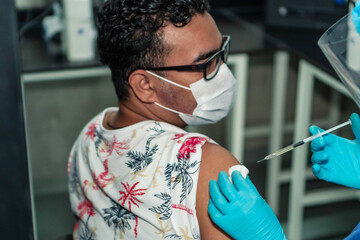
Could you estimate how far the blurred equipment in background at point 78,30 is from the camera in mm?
2051

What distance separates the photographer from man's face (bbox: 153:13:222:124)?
1.10 meters

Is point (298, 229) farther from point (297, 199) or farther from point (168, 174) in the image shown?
point (168, 174)

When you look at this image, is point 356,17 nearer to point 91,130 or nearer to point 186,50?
point 186,50

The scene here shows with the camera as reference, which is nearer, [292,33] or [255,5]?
[292,33]

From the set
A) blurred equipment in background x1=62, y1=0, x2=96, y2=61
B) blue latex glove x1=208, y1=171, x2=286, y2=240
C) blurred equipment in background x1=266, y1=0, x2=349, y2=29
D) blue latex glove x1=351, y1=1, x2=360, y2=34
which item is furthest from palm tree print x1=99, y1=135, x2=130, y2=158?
blurred equipment in background x1=266, y1=0, x2=349, y2=29

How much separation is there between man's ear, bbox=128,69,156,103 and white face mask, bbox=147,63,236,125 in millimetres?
26

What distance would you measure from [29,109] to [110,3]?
1830 mm

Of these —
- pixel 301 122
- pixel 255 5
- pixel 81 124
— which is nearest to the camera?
pixel 301 122

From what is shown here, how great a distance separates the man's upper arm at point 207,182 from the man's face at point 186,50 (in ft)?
0.68

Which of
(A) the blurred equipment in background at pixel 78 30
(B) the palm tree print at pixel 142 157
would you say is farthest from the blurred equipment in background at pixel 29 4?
(B) the palm tree print at pixel 142 157

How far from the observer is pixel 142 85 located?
118cm

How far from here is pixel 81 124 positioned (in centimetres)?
303

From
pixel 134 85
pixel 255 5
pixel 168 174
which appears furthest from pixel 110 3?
pixel 255 5

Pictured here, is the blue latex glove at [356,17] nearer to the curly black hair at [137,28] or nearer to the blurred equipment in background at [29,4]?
A: the curly black hair at [137,28]
